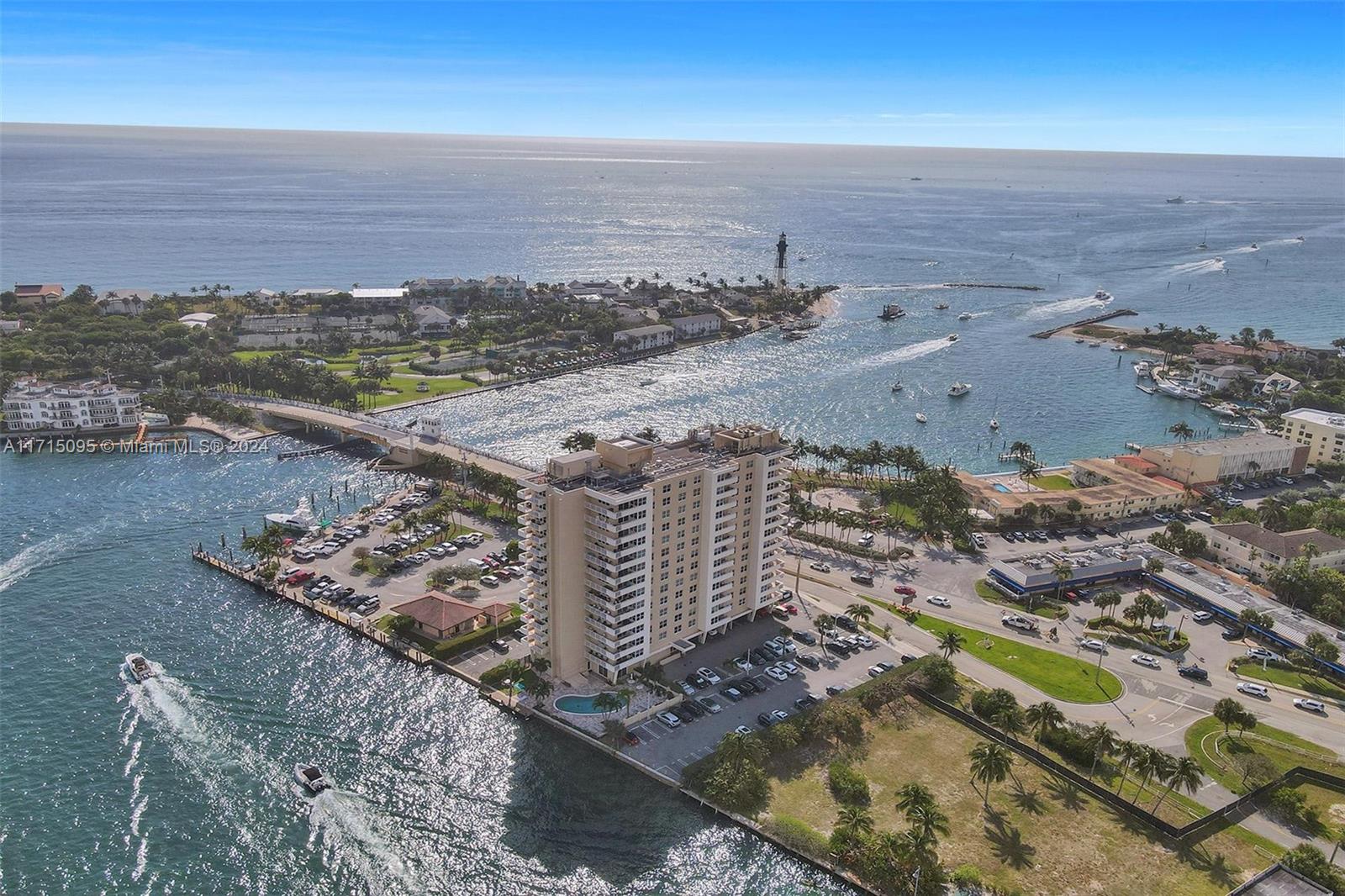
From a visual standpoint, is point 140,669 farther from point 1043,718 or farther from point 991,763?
point 1043,718

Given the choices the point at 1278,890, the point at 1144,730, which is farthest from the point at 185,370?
the point at 1278,890

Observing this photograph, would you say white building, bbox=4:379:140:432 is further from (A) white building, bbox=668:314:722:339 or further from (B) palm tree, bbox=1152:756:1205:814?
(B) palm tree, bbox=1152:756:1205:814

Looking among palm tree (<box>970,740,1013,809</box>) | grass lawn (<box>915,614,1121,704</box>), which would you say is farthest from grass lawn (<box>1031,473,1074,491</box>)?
palm tree (<box>970,740,1013,809</box>)

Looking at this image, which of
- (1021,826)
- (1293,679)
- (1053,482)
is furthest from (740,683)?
(1053,482)

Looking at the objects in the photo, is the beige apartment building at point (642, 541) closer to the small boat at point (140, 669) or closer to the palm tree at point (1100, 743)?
the palm tree at point (1100, 743)

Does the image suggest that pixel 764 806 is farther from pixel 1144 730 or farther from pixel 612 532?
pixel 1144 730

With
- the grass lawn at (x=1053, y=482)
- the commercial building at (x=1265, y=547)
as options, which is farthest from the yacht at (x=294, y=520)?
the commercial building at (x=1265, y=547)
